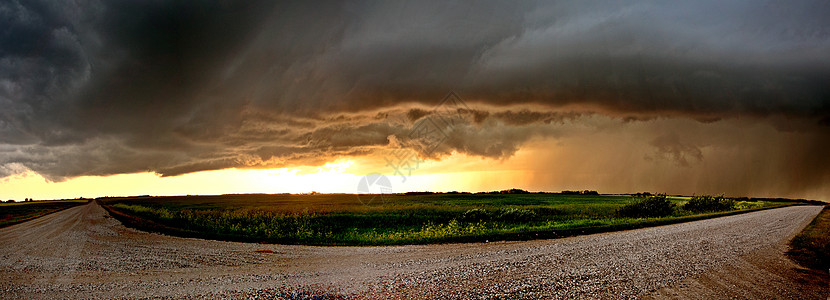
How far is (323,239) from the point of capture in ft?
95.3

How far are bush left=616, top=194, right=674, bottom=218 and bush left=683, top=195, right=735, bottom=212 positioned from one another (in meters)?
13.7

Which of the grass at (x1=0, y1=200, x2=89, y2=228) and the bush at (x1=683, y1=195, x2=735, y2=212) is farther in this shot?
the bush at (x1=683, y1=195, x2=735, y2=212)

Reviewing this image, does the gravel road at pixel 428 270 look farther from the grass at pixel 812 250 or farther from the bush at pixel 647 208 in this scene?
the bush at pixel 647 208

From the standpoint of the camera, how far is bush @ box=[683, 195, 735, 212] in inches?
2421

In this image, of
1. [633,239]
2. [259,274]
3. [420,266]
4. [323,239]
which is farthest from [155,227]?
[633,239]

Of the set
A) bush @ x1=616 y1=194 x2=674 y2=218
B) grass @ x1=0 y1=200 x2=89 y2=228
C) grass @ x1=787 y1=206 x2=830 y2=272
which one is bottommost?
grass @ x1=0 y1=200 x2=89 y2=228

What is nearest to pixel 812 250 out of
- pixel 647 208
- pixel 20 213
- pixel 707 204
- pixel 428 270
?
pixel 428 270

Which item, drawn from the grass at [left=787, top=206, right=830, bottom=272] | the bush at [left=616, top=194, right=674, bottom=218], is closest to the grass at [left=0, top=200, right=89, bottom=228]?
the grass at [left=787, top=206, right=830, bottom=272]

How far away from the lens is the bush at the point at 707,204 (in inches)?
2421

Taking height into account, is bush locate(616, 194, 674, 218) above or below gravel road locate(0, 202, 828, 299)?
above

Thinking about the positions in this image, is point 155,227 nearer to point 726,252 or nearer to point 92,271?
Result: point 92,271

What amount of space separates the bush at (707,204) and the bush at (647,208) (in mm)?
13693

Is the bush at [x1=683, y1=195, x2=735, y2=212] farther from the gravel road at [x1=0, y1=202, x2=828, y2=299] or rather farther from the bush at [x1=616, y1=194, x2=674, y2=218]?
the gravel road at [x1=0, y1=202, x2=828, y2=299]

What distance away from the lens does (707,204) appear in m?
62.6
